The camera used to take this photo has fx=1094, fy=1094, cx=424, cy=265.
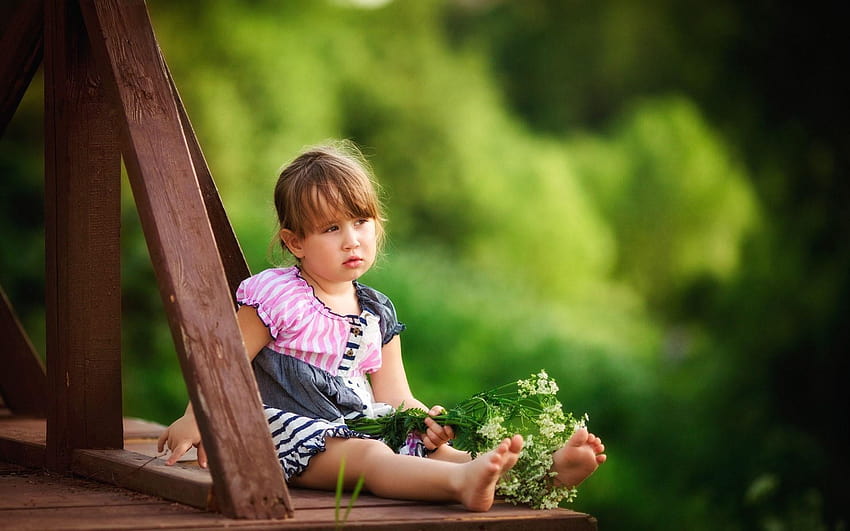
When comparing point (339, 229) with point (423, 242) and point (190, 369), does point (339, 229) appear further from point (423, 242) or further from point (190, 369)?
point (423, 242)

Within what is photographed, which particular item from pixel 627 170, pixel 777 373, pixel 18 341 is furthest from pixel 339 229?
pixel 627 170

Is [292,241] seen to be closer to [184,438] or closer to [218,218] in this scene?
[218,218]

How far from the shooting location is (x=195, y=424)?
7.73ft

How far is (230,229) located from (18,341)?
4.23 ft

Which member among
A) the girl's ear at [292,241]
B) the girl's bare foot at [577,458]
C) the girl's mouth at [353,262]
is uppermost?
the girl's ear at [292,241]

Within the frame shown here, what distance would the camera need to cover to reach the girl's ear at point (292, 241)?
267 cm

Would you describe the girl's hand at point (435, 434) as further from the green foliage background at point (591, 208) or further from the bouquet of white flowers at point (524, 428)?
the green foliage background at point (591, 208)

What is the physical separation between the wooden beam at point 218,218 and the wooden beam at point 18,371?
119 centimetres

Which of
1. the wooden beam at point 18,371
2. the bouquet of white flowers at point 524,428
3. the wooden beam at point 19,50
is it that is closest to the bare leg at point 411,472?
the bouquet of white flowers at point 524,428

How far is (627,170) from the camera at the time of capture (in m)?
12.6

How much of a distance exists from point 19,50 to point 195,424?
1.22 metres

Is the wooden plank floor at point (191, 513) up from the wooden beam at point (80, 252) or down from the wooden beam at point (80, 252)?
down

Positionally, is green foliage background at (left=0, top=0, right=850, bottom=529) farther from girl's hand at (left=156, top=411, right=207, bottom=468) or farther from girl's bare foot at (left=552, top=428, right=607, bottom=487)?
girl's bare foot at (left=552, top=428, right=607, bottom=487)

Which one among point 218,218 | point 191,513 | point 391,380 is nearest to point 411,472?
point 191,513
